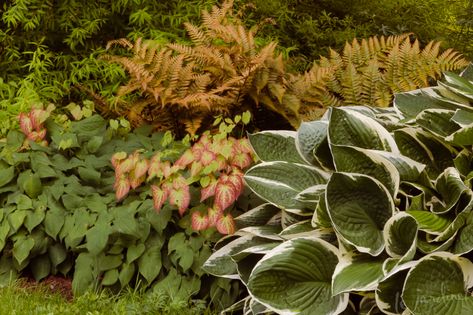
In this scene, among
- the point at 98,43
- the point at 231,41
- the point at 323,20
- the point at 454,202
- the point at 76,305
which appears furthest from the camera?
the point at 323,20

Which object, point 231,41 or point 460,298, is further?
point 231,41

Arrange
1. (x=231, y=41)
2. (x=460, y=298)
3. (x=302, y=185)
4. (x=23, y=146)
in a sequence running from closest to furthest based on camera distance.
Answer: (x=460, y=298) < (x=302, y=185) < (x=23, y=146) < (x=231, y=41)

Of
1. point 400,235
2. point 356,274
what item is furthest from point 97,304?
point 400,235

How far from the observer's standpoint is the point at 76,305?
3.32 metres

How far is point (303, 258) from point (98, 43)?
3178 millimetres

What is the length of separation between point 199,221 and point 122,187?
50cm

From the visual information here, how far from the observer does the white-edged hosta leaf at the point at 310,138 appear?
2949 millimetres

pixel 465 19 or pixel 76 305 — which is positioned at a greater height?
pixel 465 19

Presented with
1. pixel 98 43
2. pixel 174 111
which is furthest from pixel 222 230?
pixel 98 43

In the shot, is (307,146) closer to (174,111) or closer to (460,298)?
(460,298)

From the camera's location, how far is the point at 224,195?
3396 mm

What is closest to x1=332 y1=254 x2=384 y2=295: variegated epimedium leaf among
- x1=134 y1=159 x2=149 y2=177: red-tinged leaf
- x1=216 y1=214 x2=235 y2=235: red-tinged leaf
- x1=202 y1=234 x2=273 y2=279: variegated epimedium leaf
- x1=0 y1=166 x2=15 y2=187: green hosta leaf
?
x1=202 y1=234 x2=273 y2=279: variegated epimedium leaf

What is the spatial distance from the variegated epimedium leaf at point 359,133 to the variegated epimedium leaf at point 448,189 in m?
0.23

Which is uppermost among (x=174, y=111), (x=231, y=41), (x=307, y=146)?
(x=307, y=146)
